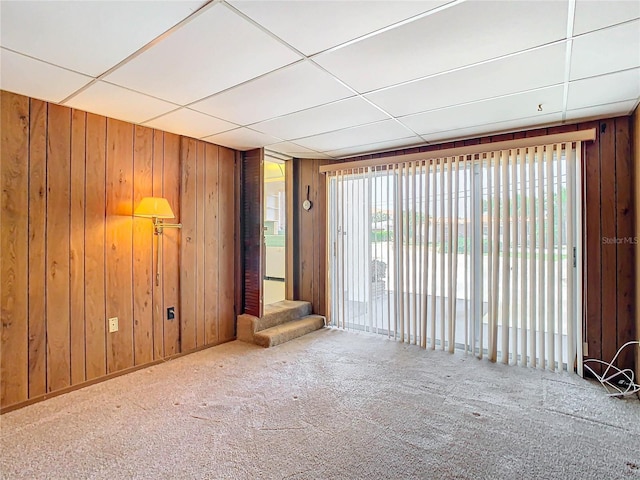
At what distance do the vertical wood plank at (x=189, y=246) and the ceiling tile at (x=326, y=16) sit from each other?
2.25 m

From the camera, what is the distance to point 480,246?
360cm

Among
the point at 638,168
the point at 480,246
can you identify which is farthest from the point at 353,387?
the point at 638,168

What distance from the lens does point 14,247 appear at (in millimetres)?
2523

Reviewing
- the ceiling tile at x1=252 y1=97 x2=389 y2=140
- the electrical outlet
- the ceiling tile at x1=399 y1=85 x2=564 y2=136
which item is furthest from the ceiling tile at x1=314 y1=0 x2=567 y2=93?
the electrical outlet

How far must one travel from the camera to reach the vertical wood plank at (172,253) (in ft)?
11.6

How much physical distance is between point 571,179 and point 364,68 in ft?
7.45

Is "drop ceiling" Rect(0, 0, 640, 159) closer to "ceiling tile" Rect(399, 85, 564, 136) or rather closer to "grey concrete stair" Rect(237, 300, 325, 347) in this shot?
"ceiling tile" Rect(399, 85, 564, 136)

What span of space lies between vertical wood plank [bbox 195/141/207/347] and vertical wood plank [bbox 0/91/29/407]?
1487 millimetres

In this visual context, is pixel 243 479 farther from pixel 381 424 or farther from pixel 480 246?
pixel 480 246

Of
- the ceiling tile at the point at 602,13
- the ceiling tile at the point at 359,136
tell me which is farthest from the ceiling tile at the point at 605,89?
the ceiling tile at the point at 359,136

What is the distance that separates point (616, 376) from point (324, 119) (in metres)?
3.32

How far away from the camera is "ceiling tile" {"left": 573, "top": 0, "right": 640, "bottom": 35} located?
5.01 feet

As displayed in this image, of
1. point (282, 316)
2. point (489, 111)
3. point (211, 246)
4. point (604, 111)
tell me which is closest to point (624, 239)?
point (604, 111)

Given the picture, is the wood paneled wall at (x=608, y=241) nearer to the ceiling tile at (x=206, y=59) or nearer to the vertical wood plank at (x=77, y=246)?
the ceiling tile at (x=206, y=59)
